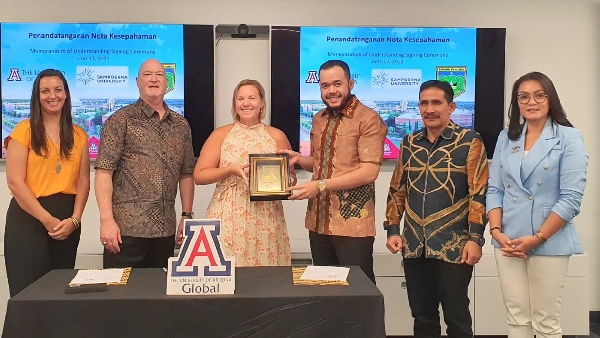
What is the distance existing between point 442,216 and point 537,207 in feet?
1.30

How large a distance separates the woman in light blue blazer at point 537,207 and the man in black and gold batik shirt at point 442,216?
115 mm

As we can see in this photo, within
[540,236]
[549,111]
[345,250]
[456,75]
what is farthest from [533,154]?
[456,75]

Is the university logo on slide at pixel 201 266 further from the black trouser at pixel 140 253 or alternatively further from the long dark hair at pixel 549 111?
the long dark hair at pixel 549 111

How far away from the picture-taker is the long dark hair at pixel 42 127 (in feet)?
8.21

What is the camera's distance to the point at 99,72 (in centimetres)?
367

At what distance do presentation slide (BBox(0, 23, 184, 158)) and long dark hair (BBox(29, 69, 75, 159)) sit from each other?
1.09 m

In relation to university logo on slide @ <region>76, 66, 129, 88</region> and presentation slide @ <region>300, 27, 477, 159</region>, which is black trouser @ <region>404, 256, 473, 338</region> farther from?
university logo on slide @ <region>76, 66, 129, 88</region>

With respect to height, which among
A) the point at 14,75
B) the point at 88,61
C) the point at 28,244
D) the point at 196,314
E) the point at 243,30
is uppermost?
the point at 243,30

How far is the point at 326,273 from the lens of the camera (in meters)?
2.07

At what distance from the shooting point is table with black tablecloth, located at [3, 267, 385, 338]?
68.8 inches

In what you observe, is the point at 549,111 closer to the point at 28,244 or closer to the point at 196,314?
the point at 196,314

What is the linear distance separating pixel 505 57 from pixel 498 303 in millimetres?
1714

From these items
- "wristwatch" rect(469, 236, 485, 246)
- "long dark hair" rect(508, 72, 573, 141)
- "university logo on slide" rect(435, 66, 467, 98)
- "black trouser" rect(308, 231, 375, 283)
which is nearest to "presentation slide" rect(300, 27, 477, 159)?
"university logo on slide" rect(435, 66, 467, 98)

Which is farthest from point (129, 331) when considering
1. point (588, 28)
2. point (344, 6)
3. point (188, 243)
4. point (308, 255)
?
point (588, 28)
